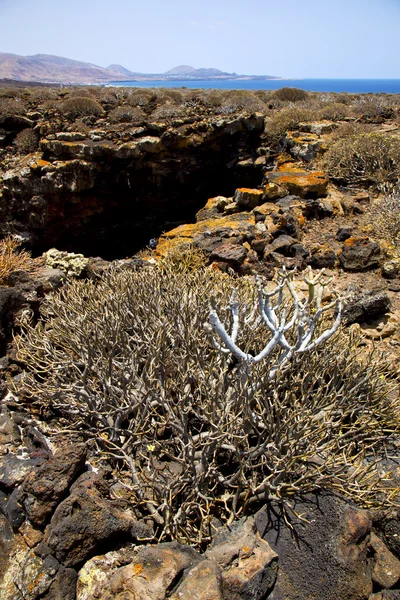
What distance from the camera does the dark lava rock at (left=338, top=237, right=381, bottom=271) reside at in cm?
552

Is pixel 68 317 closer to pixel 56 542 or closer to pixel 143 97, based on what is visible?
pixel 56 542

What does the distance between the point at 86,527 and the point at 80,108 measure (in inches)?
487

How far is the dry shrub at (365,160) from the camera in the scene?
7.91 metres

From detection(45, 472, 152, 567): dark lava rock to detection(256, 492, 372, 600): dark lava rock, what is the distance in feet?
2.60

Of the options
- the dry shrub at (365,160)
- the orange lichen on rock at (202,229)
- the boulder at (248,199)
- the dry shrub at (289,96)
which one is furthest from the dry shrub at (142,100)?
the orange lichen on rock at (202,229)

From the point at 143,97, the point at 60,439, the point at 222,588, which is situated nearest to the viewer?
the point at 222,588

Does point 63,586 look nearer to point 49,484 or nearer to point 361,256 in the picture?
point 49,484

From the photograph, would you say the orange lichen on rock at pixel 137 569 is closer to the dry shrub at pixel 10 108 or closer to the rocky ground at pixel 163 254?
the rocky ground at pixel 163 254

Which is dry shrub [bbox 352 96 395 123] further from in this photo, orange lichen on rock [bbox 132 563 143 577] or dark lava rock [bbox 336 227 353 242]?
orange lichen on rock [bbox 132 563 143 577]

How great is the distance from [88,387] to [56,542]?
1168 mm

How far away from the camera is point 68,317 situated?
3.85m

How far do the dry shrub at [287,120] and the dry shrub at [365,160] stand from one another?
2.76 metres

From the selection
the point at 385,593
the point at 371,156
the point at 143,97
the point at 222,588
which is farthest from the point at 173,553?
the point at 143,97

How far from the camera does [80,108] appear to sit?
1180cm
